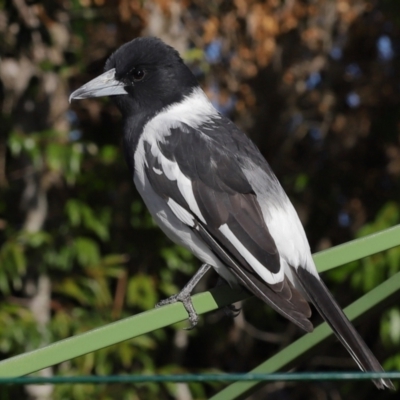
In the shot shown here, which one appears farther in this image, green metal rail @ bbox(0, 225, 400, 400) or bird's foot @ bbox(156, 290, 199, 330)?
Answer: bird's foot @ bbox(156, 290, 199, 330)

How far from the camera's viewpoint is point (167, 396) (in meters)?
6.20

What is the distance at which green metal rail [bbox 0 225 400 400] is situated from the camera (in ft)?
7.28

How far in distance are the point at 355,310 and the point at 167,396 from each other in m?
3.65

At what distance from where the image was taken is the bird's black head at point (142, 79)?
4.04m

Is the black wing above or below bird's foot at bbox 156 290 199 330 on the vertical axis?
above

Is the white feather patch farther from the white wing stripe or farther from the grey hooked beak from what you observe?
the grey hooked beak

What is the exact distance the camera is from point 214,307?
107 inches

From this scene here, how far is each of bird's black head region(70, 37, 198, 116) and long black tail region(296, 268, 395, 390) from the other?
1.33 metres

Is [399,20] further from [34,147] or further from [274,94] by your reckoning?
[34,147]

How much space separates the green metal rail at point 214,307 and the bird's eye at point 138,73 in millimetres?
1432

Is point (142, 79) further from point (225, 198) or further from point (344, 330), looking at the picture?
point (344, 330)

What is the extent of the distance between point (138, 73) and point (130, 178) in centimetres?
146

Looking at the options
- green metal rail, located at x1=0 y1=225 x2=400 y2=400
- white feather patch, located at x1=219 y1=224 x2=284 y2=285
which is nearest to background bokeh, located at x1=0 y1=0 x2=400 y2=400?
white feather patch, located at x1=219 y1=224 x2=284 y2=285

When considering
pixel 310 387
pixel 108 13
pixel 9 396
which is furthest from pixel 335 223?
pixel 9 396
